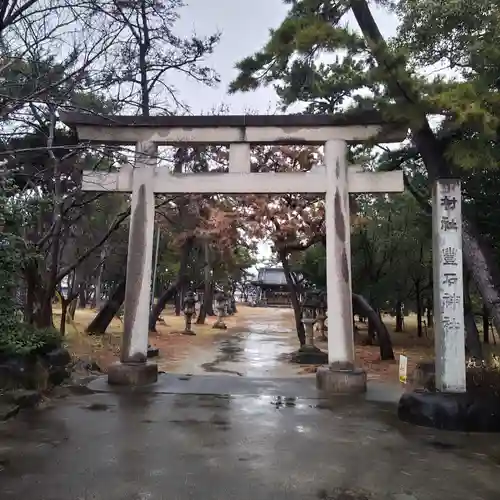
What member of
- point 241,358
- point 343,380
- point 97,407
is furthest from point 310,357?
point 97,407

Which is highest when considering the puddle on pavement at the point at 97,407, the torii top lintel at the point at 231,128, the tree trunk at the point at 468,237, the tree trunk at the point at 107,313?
the torii top lintel at the point at 231,128

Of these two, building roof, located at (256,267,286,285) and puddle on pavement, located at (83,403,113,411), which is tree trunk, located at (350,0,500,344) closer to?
puddle on pavement, located at (83,403,113,411)

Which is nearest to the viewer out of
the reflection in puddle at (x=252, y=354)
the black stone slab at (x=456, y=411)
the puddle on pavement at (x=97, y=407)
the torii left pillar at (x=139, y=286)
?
the black stone slab at (x=456, y=411)

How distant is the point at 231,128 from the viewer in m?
9.33

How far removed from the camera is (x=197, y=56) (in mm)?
12234

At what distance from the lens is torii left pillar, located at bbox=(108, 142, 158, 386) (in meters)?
9.09

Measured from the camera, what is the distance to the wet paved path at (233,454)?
163 inches

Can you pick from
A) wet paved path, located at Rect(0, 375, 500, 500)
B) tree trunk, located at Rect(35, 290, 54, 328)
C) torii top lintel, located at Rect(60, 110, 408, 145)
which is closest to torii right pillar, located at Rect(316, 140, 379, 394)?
torii top lintel, located at Rect(60, 110, 408, 145)

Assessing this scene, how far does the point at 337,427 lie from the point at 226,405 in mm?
1972

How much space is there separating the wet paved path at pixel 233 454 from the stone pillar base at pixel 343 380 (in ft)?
3.22

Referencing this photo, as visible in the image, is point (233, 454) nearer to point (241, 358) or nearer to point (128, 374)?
point (128, 374)

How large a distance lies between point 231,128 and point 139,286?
3484 millimetres

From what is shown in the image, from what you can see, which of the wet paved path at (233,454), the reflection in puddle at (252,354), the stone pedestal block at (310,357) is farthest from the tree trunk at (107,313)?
the wet paved path at (233,454)

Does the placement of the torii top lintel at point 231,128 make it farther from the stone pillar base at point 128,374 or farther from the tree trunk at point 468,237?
the stone pillar base at point 128,374
